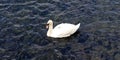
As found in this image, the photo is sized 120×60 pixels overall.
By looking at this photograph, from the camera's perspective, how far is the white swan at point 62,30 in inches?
802

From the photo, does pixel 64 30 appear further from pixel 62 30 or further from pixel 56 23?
pixel 56 23

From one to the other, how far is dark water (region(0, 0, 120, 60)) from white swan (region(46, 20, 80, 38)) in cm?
37

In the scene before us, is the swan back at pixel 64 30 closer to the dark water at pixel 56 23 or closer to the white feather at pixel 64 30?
the white feather at pixel 64 30

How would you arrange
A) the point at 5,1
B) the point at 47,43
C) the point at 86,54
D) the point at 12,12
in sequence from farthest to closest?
1. the point at 5,1
2. the point at 12,12
3. the point at 47,43
4. the point at 86,54

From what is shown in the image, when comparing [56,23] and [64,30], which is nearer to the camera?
[64,30]

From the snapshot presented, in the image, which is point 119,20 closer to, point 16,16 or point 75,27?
point 75,27

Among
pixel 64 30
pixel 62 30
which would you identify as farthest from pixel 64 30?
pixel 62 30

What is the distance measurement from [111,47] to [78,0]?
6647 millimetres

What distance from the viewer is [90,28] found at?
2081 centimetres

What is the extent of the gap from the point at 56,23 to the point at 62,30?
4.60 ft

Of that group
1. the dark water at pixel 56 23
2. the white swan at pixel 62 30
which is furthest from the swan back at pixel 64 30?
the dark water at pixel 56 23

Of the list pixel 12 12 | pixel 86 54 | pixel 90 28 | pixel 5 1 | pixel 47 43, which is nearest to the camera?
pixel 86 54

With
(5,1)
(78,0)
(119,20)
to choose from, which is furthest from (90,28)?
(5,1)

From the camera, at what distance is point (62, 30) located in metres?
20.5
